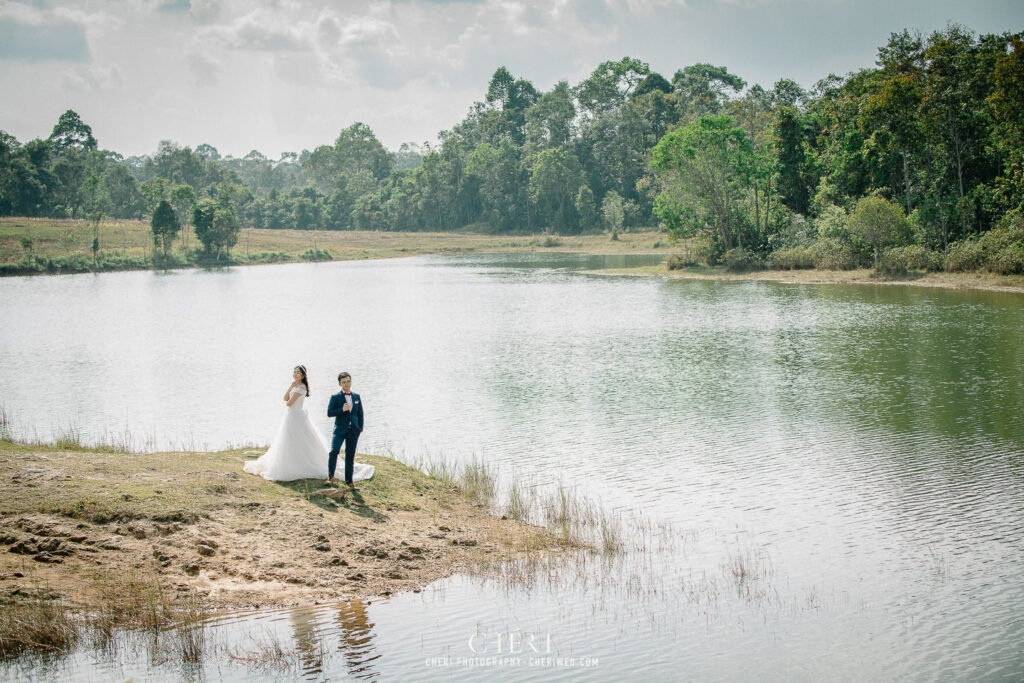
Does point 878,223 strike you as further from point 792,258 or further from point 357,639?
point 357,639

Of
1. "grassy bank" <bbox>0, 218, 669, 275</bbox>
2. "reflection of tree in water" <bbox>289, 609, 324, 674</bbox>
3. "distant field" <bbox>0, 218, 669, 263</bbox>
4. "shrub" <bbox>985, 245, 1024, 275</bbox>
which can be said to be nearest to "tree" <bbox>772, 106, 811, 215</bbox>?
"shrub" <bbox>985, 245, 1024, 275</bbox>

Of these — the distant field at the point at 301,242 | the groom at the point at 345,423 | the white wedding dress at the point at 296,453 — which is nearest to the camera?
the groom at the point at 345,423

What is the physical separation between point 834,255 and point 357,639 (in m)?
57.2

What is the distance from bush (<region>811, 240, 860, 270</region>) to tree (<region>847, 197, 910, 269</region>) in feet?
6.74

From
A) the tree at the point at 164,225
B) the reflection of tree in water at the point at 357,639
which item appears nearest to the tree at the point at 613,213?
the tree at the point at 164,225

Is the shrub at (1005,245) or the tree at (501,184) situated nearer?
the shrub at (1005,245)

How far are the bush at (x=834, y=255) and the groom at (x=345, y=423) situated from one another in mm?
53302

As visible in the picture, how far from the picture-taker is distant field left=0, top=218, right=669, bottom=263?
309ft

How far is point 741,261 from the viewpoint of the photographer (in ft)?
219

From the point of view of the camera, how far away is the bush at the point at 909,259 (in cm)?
5378

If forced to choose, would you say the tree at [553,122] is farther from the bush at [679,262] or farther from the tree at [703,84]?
the bush at [679,262]

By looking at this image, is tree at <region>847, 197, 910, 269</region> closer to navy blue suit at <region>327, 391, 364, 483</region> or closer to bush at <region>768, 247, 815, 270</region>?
bush at <region>768, 247, 815, 270</region>

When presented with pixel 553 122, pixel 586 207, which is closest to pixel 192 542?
pixel 586 207

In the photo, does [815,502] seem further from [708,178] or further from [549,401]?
[708,178]
